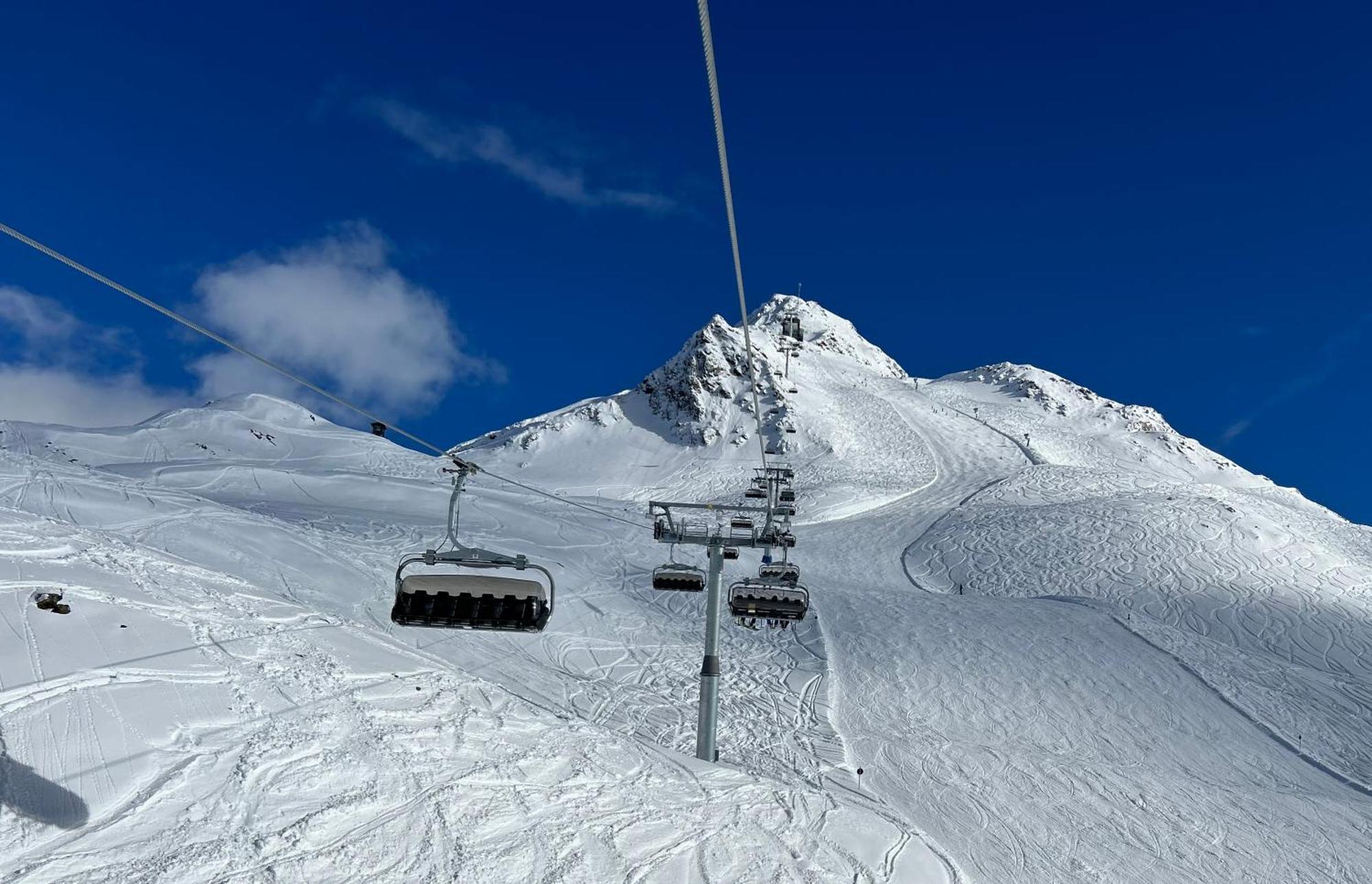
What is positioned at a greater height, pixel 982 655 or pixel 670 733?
pixel 982 655

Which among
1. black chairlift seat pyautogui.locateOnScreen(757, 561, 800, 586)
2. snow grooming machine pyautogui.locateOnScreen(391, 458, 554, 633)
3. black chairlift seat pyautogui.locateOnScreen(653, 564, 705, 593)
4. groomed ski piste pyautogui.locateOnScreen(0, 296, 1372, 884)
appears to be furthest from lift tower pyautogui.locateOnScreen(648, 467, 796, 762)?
snow grooming machine pyautogui.locateOnScreen(391, 458, 554, 633)

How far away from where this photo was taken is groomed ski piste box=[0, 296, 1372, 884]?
10.6 m

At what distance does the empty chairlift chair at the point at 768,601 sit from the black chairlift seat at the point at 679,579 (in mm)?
740

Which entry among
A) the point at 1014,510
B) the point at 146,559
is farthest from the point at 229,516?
the point at 1014,510

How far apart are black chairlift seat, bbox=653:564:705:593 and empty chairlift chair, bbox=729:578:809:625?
2.43 ft

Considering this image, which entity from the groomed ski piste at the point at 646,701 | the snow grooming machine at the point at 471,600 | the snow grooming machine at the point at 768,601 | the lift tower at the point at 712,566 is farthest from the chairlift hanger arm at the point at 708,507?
the groomed ski piste at the point at 646,701

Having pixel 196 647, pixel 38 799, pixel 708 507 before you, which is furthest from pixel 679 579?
pixel 38 799

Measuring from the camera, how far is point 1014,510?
54.2 meters

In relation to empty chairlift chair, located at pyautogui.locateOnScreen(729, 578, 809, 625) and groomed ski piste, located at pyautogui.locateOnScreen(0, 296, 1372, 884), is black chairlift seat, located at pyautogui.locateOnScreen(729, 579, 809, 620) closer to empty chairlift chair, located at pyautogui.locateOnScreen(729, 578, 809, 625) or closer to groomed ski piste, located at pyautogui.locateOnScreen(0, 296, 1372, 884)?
empty chairlift chair, located at pyautogui.locateOnScreen(729, 578, 809, 625)

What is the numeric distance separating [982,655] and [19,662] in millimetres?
24475

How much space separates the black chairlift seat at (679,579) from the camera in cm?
1655

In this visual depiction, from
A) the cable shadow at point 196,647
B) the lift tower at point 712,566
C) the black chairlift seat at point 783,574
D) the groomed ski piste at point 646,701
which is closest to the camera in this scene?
the groomed ski piste at point 646,701

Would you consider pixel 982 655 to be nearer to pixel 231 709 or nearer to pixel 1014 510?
pixel 231 709

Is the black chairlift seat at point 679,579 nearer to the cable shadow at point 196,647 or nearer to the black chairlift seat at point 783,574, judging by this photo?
the black chairlift seat at point 783,574
